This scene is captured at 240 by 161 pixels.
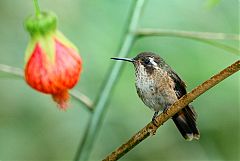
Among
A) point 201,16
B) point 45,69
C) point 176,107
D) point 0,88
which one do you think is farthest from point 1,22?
point 176,107

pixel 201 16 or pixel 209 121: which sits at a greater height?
pixel 201 16

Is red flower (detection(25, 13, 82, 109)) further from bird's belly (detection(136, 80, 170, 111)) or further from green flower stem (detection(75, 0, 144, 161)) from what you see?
bird's belly (detection(136, 80, 170, 111))

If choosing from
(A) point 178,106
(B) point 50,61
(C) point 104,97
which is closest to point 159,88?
(C) point 104,97

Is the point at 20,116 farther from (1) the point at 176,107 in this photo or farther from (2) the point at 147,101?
(1) the point at 176,107

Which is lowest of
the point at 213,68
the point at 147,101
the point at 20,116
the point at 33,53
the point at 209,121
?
the point at 20,116

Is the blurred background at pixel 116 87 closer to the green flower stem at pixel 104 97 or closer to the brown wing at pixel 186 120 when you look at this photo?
the brown wing at pixel 186 120

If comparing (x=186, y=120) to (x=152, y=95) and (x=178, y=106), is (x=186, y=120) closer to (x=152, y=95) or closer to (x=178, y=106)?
(x=152, y=95)

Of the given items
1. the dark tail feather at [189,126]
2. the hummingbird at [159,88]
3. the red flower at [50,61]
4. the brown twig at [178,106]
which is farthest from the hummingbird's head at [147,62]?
the brown twig at [178,106]
